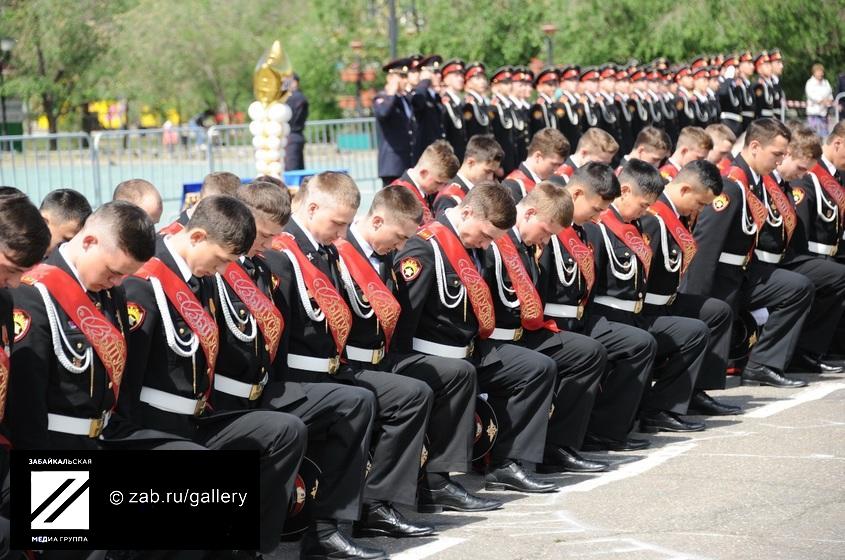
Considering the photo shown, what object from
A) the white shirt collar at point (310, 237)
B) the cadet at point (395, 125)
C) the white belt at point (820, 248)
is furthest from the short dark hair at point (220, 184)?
the cadet at point (395, 125)

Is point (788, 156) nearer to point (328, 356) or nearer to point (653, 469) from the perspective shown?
point (653, 469)

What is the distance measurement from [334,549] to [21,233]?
1957 mm

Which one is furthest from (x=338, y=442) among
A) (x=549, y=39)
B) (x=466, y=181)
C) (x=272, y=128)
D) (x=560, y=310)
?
(x=549, y=39)

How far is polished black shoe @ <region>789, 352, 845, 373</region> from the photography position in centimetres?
1022

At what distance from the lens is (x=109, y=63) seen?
44.2 m

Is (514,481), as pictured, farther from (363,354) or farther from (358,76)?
(358,76)

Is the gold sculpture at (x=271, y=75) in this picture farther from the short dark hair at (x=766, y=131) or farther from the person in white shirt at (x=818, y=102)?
the person in white shirt at (x=818, y=102)

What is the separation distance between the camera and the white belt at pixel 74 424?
196 inches

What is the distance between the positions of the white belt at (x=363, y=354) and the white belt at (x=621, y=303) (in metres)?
2.11

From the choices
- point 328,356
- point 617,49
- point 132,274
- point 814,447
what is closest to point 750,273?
point 814,447

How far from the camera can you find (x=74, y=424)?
197 inches

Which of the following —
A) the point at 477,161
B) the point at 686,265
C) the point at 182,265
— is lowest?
the point at 686,265

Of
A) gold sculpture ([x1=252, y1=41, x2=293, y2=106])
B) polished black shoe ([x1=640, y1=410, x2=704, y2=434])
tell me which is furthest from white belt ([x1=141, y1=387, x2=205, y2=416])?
gold sculpture ([x1=252, y1=41, x2=293, y2=106])

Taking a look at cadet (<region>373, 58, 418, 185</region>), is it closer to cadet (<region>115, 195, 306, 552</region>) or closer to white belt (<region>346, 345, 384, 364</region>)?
white belt (<region>346, 345, 384, 364</region>)
